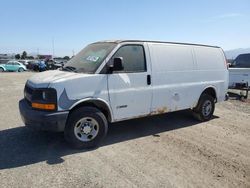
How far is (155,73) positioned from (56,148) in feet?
8.70

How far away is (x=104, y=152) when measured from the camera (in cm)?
513

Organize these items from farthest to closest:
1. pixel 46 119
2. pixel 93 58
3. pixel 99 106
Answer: pixel 93 58
pixel 99 106
pixel 46 119

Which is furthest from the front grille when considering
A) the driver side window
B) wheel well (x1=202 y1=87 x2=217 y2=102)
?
wheel well (x1=202 y1=87 x2=217 y2=102)

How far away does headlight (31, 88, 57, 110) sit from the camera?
15.8ft

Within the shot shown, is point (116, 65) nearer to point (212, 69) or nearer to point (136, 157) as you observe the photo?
point (136, 157)

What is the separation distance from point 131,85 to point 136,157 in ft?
5.13

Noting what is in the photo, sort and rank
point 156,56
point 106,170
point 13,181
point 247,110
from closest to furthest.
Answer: point 13,181
point 106,170
point 156,56
point 247,110

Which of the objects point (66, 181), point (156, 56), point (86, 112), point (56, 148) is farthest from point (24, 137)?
point (156, 56)

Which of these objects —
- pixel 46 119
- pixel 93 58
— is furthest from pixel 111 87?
pixel 46 119

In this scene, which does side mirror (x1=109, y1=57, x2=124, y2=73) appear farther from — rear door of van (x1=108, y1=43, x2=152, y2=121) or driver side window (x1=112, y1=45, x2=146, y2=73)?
driver side window (x1=112, y1=45, x2=146, y2=73)

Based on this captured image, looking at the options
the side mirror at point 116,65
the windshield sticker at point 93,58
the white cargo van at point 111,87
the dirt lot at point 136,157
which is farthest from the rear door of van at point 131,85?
the dirt lot at point 136,157

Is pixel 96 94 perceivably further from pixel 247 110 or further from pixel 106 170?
pixel 247 110

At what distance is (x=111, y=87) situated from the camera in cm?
543

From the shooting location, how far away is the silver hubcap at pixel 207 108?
750 cm
